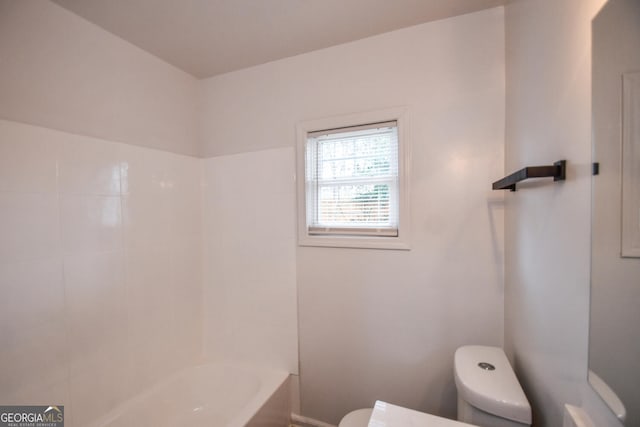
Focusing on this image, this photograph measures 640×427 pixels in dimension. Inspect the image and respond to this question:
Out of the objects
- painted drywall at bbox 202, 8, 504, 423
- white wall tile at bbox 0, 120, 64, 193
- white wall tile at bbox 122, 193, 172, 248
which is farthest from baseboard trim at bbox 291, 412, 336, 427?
white wall tile at bbox 0, 120, 64, 193

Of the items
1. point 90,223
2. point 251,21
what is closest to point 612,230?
point 251,21

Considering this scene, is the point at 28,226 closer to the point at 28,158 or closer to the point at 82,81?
the point at 28,158

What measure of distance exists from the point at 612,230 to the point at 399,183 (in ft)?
3.40

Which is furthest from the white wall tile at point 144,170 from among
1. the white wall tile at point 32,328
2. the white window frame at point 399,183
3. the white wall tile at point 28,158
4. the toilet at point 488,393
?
the toilet at point 488,393

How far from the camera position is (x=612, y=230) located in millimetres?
607

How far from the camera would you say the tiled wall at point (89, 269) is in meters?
1.20

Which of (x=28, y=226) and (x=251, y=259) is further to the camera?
(x=251, y=259)

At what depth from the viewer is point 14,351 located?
1182 millimetres

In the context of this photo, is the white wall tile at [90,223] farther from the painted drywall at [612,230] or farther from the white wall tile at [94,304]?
the painted drywall at [612,230]

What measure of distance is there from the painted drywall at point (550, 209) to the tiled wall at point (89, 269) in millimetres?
2131

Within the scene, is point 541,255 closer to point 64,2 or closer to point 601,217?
point 601,217

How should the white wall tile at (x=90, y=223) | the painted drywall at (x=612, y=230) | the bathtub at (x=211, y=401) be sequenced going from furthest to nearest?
1. the bathtub at (x=211, y=401)
2. the white wall tile at (x=90, y=223)
3. the painted drywall at (x=612, y=230)

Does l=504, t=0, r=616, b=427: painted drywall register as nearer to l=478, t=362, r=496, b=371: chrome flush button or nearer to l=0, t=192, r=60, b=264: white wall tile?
l=478, t=362, r=496, b=371: chrome flush button

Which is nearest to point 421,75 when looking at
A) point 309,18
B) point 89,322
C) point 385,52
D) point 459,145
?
point 385,52
